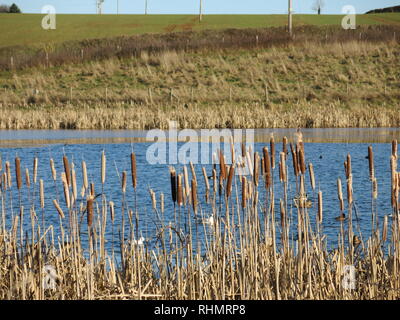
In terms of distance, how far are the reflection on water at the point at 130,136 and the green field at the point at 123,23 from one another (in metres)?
41.9

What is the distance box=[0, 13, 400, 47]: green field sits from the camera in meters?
70.6

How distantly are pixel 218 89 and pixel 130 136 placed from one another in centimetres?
1404

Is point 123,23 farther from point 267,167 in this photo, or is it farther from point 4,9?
point 267,167

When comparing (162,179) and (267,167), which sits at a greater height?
(267,167)

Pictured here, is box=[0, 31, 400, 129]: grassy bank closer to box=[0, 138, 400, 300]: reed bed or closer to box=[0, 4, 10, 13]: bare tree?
box=[0, 138, 400, 300]: reed bed

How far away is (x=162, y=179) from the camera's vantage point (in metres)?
16.4

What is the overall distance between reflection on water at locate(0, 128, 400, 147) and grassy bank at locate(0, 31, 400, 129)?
1.72ft

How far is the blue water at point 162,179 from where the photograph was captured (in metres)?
11.4

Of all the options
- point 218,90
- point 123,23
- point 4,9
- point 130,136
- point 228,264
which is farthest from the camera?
point 4,9

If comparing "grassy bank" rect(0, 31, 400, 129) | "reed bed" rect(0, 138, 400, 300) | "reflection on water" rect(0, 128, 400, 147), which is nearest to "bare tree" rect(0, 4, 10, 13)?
"grassy bank" rect(0, 31, 400, 129)

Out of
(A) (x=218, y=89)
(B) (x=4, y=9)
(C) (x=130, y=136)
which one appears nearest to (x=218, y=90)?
(A) (x=218, y=89)
